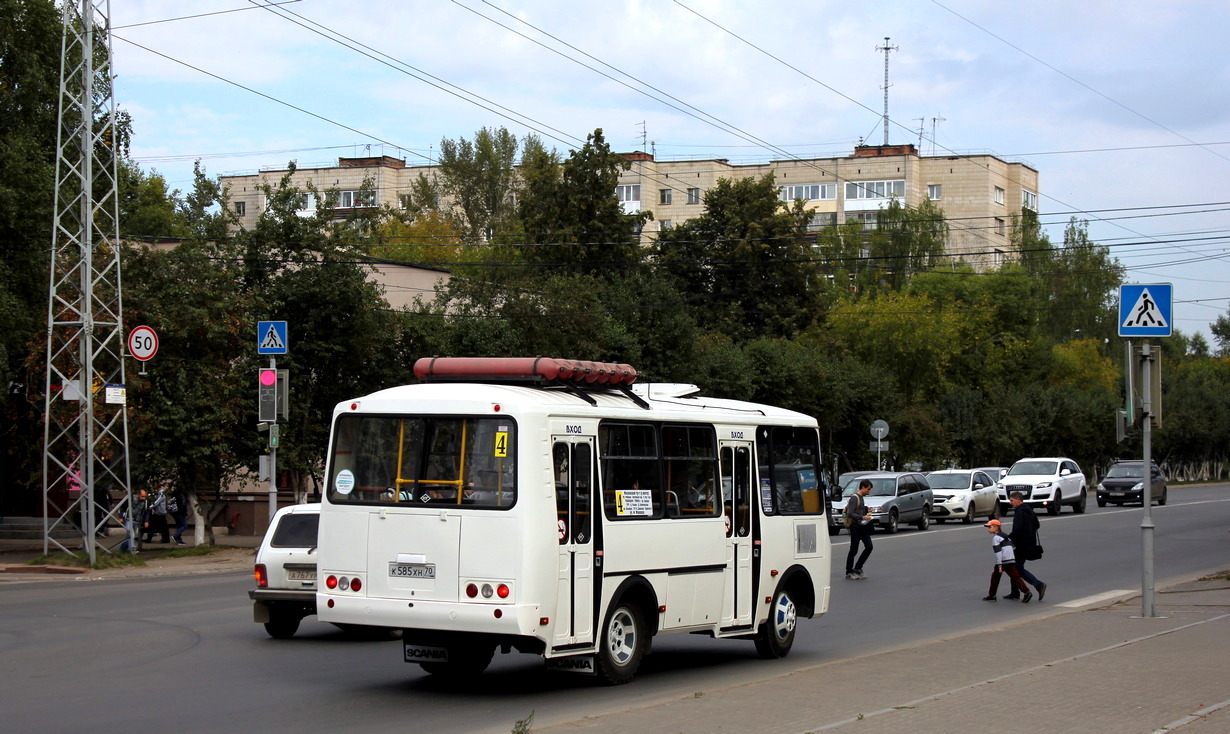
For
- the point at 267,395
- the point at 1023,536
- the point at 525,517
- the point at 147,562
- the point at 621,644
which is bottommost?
the point at 147,562

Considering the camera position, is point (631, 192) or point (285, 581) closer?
point (285, 581)

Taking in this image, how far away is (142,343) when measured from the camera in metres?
25.6

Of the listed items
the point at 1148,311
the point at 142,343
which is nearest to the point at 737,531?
the point at 1148,311

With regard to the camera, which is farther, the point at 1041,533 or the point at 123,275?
the point at 1041,533

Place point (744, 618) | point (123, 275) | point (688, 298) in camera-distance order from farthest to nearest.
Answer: point (688, 298)
point (123, 275)
point (744, 618)

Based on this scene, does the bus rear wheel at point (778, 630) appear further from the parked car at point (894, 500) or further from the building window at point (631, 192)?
the building window at point (631, 192)

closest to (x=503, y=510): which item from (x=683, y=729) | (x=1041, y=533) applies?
(x=683, y=729)

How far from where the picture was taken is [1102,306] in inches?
3612

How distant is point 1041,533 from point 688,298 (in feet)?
113

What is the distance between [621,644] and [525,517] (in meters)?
1.84

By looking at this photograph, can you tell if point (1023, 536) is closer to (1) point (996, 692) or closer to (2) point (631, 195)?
(1) point (996, 692)

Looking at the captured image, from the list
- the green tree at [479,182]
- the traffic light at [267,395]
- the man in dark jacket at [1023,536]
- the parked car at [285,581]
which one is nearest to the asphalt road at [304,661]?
the parked car at [285,581]

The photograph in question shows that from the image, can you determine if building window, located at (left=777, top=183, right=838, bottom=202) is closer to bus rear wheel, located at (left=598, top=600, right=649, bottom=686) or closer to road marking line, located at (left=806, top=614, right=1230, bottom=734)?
road marking line, located at (left=806, top=614, right=1230, bottom=734)

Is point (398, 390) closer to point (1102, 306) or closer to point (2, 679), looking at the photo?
point (2, 679)
